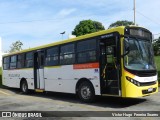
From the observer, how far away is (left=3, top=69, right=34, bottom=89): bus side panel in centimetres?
1742

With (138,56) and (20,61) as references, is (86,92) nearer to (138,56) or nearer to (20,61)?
(138,56)

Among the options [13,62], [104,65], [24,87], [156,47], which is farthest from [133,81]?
[156,47]

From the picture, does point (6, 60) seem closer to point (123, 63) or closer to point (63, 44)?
point (63, 44)

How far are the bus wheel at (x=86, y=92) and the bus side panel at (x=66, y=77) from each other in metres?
0.29

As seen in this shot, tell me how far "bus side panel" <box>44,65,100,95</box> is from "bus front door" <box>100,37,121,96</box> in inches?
15.2

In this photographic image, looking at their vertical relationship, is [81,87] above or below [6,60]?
below

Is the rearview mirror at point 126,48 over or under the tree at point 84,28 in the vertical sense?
under

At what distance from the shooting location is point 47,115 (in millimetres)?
9828

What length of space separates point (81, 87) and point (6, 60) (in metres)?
9.97

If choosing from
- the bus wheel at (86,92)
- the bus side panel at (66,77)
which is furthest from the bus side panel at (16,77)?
the bus wheel at (86,92)

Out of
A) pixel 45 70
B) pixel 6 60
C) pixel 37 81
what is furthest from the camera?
pixel 6 60

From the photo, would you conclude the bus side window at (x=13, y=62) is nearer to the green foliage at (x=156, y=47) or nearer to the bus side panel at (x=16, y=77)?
the bus side panel at (x=16, y=77)

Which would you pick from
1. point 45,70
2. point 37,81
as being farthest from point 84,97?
point 37,81

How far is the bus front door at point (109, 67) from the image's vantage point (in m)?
10.9
